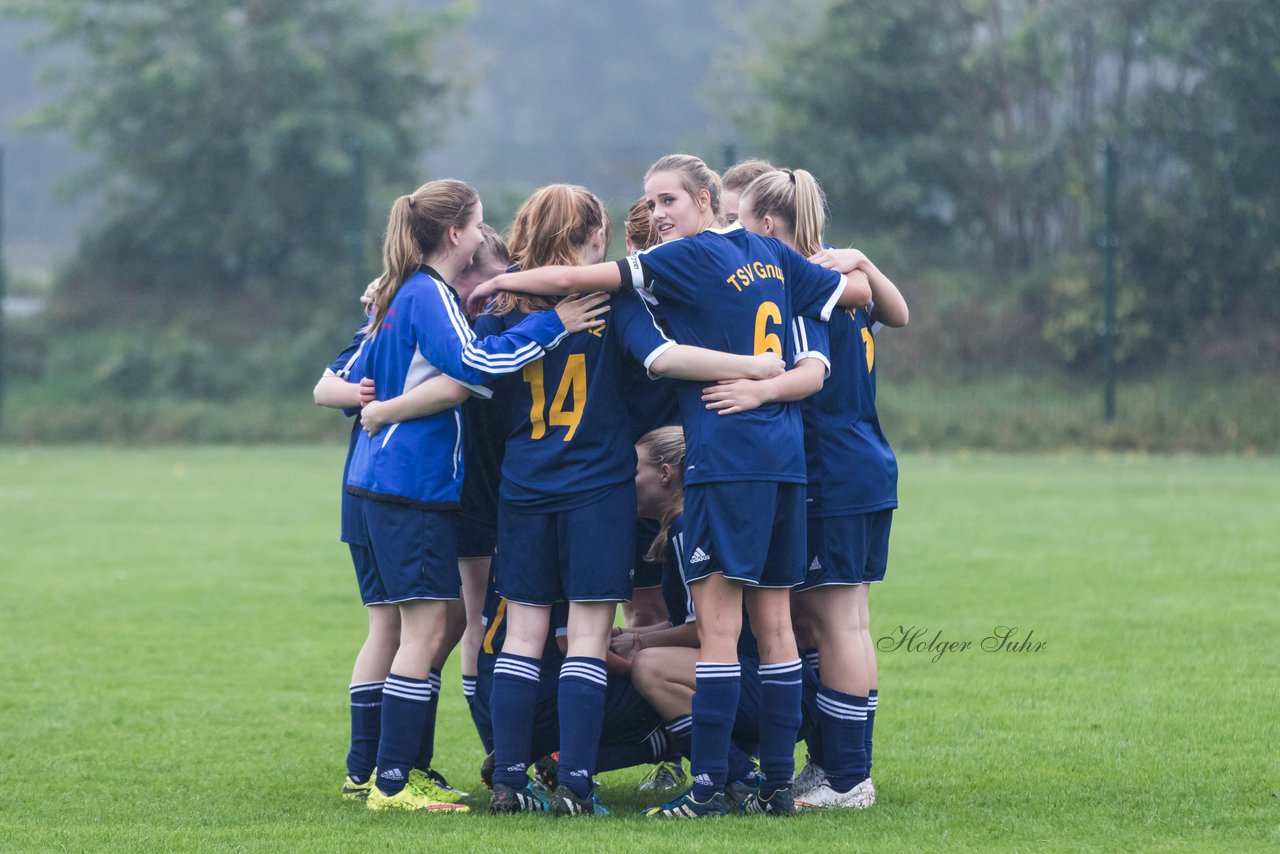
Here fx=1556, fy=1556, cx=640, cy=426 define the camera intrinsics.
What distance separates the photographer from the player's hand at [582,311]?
13.2 feet

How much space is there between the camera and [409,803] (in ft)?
13.2

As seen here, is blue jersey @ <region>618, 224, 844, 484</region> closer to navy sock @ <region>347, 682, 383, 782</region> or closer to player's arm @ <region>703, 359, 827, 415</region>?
player's arm @ <region>703, 359, 827, 415</region>

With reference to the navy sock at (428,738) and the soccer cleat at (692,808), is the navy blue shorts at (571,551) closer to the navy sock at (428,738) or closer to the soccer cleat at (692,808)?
the navy sock at (428,738)

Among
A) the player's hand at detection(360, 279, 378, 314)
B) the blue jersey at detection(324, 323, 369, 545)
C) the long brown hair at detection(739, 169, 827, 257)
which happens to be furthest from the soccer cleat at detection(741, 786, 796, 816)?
the player's hand at detection(360, 279, 378, 314)

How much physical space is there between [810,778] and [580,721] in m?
0.72

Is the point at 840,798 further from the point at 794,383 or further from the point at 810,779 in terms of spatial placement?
the point at 794,383

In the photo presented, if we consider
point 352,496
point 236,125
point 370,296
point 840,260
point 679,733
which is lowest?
point 679,733

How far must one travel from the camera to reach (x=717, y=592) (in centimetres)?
391

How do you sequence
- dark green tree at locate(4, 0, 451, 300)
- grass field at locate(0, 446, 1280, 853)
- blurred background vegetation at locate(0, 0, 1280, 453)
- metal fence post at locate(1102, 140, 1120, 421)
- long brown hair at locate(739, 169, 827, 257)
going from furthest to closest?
dark green tree at locate(4, 0, 451, 300)
blurred background vegetation at locate(0, 0, 1280, 453)
metal fence post at locate(1102, 140, 1120, 421)
long brown hair at locate(739, 169, 827, 257)
grass field at locate(0, 446, 1280, 853)

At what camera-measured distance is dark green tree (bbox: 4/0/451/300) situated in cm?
1902

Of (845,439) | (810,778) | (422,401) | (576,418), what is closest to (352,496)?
(422,401)

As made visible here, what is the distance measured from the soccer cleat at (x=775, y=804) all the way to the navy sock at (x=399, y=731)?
0.88 metres

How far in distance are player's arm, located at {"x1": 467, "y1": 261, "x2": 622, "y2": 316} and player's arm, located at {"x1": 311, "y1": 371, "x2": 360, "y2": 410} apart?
590mm

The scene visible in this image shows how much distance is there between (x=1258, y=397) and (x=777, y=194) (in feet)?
38.1
